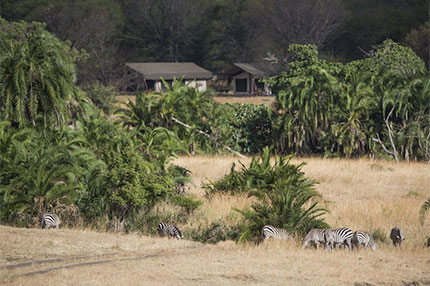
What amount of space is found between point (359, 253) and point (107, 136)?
949 centimetres

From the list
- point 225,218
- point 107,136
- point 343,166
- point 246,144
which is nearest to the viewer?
point 225,218

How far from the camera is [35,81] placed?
1970 cm

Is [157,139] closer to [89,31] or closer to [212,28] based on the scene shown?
[89,31]

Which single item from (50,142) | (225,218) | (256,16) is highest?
(256,16)

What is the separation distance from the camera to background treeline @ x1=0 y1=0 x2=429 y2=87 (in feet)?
234

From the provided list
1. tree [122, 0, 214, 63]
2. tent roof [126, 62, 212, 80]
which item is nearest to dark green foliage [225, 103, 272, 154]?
tent roof [126, 62, 212, 80]

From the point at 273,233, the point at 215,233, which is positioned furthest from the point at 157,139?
the point at 273,233

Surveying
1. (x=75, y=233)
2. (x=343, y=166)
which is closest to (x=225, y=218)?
(x=75, y=233)

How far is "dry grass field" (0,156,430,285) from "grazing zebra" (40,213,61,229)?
111cm

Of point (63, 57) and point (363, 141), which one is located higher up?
point (63, 57)

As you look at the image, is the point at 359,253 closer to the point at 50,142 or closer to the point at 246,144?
the point at 50,142

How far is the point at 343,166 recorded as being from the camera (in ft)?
84.7

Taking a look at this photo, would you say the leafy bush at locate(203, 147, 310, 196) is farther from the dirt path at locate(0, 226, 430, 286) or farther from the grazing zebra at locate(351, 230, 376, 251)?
the grazing zebra at locate(351, 230, 376, 251)

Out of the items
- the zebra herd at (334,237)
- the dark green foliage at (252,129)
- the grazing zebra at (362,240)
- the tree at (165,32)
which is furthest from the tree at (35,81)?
the tree at (165,32)
